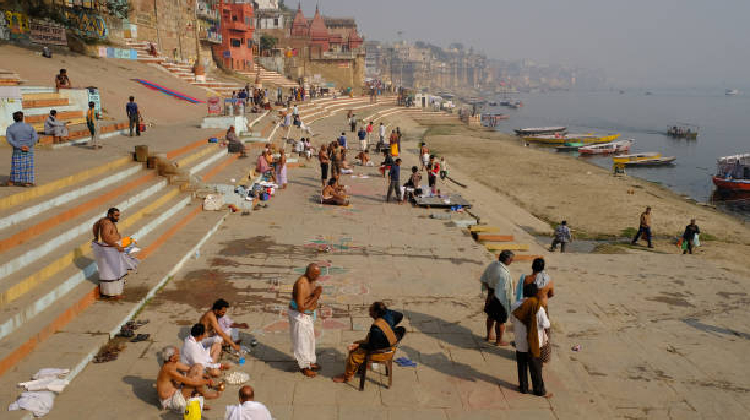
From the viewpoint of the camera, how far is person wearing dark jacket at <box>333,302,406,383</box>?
580 cm

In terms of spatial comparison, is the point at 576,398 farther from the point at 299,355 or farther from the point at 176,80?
the point at 176,80

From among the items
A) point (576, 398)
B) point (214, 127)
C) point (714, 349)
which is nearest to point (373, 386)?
point (576, 398)

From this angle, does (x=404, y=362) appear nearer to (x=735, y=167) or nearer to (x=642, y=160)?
(x=735, y=167)

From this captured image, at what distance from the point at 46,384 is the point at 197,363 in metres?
1.49

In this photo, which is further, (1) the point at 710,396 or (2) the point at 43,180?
(2) the point at 43,180

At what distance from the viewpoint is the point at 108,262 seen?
7.36 m

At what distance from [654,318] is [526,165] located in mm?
25743

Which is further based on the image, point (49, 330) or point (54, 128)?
point (54, 128)

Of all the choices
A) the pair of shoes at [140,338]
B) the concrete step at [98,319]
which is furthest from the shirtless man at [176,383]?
the pair of shoes at [140,338]

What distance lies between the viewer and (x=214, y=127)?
20172 mm

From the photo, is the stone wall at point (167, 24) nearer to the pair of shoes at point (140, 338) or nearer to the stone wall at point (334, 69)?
the stone wall at point (334, 69)

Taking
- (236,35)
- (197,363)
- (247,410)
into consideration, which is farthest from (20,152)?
(236,35)

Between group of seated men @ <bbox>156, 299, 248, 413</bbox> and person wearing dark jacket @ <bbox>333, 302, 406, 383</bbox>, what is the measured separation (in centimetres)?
141

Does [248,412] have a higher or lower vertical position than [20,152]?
lower
